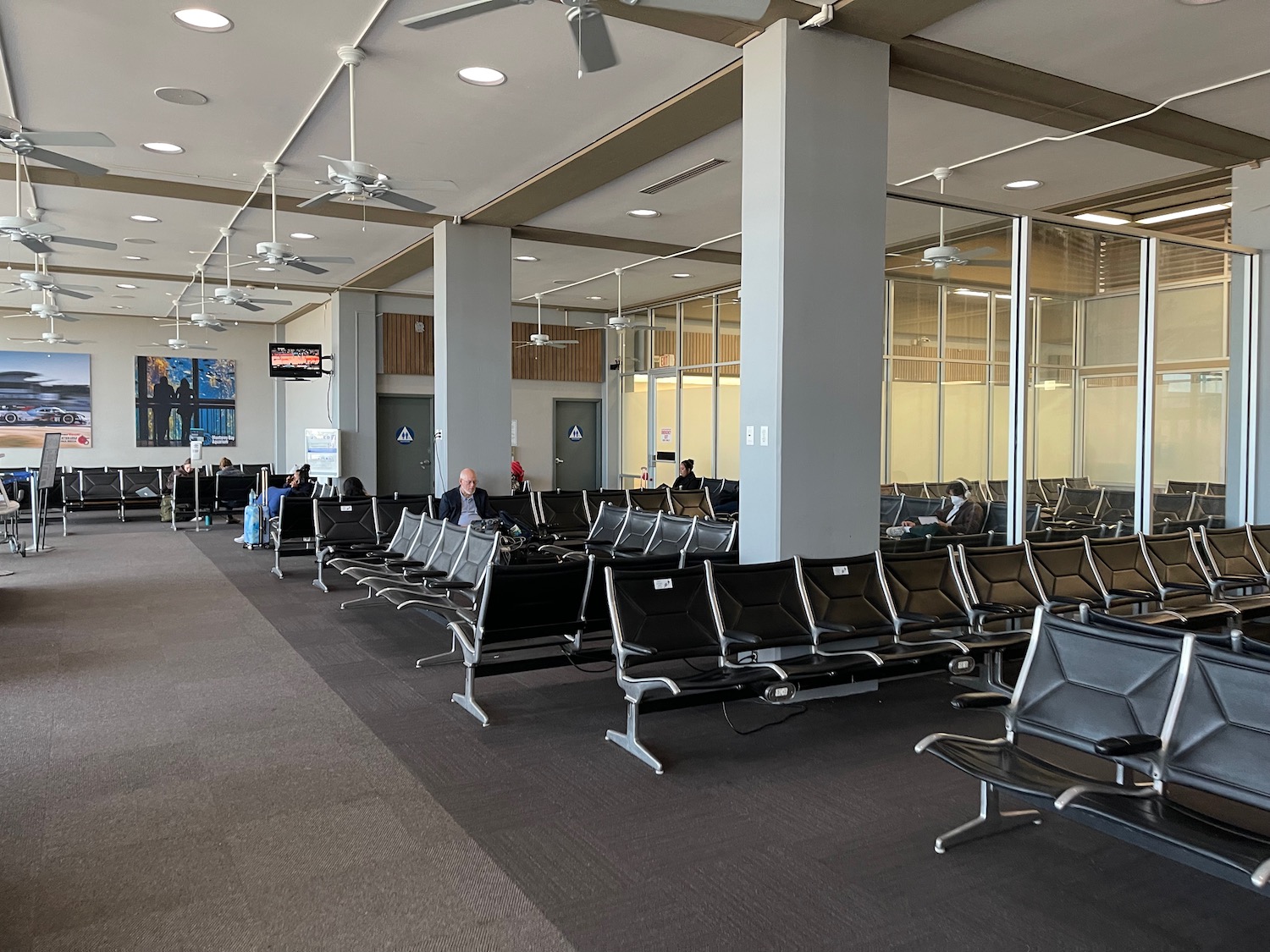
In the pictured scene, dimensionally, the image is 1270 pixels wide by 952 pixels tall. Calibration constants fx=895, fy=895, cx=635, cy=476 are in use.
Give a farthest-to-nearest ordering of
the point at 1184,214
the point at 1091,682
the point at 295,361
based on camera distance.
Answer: the point at 295,361 < the point at 1184,214 < the point at 1091,682

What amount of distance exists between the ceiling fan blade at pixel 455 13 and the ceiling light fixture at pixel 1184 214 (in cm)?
772

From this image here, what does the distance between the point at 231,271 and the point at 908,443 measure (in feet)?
33.1

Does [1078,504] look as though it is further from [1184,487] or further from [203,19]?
[203,19]

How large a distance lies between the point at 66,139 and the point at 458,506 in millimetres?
4009

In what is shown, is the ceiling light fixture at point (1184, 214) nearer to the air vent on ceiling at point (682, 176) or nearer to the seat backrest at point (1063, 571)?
the air vent on ceiling at point (682, 176)

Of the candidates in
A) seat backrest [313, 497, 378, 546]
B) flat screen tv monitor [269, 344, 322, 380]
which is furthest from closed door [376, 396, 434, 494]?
seat backrest [313, 497, 378, 546]

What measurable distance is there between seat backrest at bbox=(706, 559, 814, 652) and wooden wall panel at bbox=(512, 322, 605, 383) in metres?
12.7

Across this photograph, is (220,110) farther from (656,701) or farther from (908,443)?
(908,443)

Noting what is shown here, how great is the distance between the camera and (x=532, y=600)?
15.4ft

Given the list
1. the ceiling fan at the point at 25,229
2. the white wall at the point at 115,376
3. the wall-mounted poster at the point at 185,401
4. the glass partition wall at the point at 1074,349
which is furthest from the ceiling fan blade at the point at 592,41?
the wall-mounted poster at the point at 185,401

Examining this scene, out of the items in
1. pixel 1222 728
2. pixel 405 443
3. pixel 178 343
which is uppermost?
pixel 178 343

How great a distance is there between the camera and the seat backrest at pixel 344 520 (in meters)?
8.44

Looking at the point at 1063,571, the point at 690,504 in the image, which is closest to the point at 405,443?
the point at 690,504

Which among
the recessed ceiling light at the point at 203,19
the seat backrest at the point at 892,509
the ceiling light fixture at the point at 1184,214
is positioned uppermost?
the recessed ceiling light at the point at 203,19
